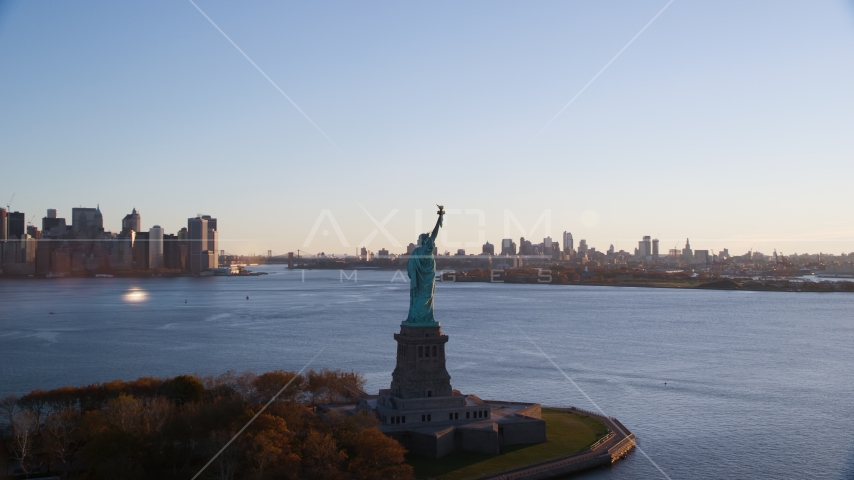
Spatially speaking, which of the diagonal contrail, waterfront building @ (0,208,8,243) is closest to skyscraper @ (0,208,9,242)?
waterfront building @ (0,208,8,243)

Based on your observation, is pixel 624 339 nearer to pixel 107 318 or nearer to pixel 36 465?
pixel 36 465

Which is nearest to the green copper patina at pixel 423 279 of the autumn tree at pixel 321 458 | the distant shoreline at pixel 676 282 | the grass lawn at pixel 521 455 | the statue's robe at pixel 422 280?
the statue's robe at pixel 422 280

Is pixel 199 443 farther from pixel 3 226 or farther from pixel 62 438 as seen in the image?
pixel 3 226

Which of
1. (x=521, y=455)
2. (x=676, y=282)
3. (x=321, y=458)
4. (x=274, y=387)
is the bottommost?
(x=521, y=455)

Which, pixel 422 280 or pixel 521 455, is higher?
pixel 422 280

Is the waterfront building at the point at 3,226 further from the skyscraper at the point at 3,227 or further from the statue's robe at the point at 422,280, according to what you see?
the statue's robe at the point at 422,280

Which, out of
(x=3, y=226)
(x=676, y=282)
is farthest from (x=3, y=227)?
(x=676, y=282)

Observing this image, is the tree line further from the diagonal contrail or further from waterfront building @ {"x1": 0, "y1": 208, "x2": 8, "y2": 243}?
waterfront building @ {"x1": 0, "y1": 208, "x2": 8, "y2": 243}

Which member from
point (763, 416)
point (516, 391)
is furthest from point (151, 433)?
point (763, 416)
